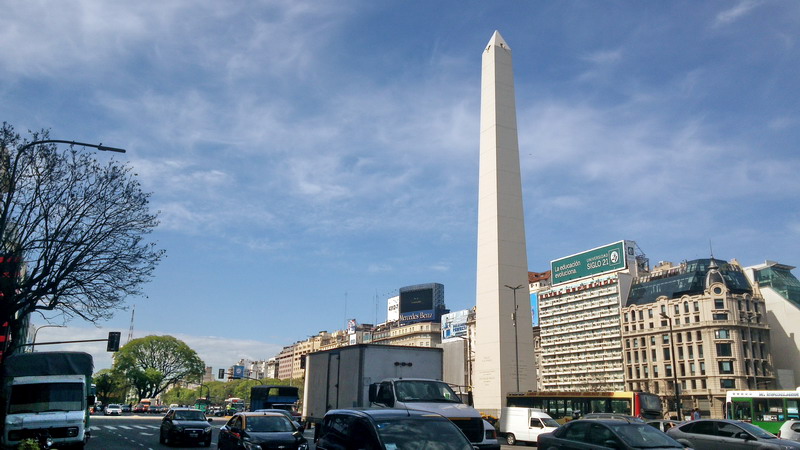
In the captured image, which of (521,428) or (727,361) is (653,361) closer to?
(727,361)

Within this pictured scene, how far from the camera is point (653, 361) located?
323ft

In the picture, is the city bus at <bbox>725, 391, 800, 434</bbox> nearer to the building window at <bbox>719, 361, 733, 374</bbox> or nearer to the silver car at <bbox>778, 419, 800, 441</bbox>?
the silver car at <bbox>778, 419, 800, 441</bbox>

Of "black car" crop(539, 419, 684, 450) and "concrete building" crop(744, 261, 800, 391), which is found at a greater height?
"concrete building" crop(744, 261, 800, 391)

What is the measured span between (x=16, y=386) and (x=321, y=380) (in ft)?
32.6

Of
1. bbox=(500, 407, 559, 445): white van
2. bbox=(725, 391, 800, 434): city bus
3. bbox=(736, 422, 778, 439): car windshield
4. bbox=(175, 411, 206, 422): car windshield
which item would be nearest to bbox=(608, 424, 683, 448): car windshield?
bbox=(736, 422, 778, 439): car windshield

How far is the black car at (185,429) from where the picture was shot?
22.5 meters

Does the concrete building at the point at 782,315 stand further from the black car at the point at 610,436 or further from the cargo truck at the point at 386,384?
the black car at the point at 610,436

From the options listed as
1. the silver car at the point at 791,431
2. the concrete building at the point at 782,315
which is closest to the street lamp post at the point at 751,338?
the concrete building at the point at 782,315

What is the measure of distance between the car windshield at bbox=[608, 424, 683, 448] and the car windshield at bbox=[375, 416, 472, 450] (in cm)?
425

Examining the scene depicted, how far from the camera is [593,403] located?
32.3 metres

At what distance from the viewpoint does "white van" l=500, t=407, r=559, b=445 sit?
94.2ft

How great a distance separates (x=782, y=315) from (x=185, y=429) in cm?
9813

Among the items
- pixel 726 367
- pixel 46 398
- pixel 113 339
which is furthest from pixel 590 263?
pixel 46 398

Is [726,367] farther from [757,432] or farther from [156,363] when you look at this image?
[156,363]
